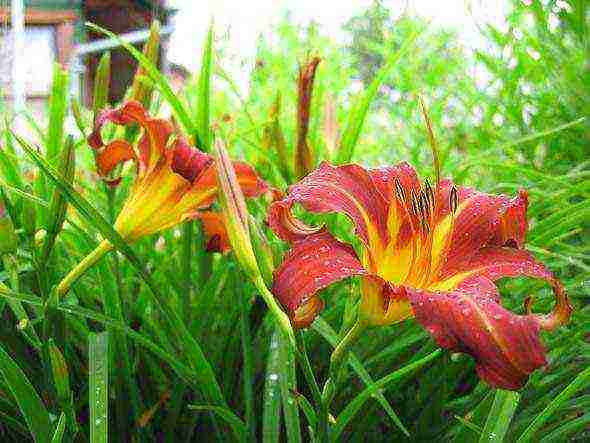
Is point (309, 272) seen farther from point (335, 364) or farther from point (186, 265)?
point (186, 265)

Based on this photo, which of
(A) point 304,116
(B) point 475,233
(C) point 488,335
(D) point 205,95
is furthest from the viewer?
(A) point 304,116

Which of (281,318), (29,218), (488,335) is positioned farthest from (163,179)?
(488,335)

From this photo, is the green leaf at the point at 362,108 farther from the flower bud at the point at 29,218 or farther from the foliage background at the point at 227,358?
the flower bud at the point at 29,218

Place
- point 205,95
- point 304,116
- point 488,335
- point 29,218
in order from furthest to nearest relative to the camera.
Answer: point 304,116 → point 205,95 → point 29,218 → point 488,335

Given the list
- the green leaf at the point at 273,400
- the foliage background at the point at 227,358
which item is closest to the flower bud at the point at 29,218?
the foliage background at the point at 227,358

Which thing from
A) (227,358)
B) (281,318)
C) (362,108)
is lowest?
(227,358)
